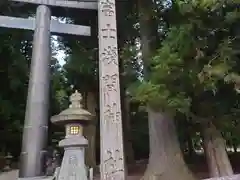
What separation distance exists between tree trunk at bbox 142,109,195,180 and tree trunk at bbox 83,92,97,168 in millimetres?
2148

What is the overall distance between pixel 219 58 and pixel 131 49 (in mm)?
4088

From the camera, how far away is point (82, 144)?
5801 mm

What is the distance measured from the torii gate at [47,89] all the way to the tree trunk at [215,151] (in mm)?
2664

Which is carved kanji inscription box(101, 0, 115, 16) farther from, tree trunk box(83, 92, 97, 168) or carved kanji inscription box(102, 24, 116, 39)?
tree trunk box(83, 92, 97, 168)

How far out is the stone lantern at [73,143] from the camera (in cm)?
559

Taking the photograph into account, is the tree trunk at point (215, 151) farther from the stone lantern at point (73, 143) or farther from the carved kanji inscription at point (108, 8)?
the carved kanji inscription at point (108, 8)

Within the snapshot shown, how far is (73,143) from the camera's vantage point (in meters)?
5.73

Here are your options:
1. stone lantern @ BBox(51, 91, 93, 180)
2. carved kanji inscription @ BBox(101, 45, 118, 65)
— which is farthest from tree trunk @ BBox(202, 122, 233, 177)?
stone lantern @ BBox(51, 91, 93, 180)

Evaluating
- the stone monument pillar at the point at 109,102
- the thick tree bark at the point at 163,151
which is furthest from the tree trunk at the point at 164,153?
the stone monument pillar at the point at 109,102

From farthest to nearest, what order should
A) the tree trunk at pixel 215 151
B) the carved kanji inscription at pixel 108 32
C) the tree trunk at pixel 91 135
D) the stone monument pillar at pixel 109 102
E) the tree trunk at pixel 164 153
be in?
the tree trunk at pixel 91 135
the tree trunk at pixel 164 153
the tree trunk at pixel 215 151
the carved kanji inscription at pixel 108 32
the stone monument pillar at pixel 109 102

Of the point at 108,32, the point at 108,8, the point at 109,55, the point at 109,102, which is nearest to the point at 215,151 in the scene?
the point at 109,102

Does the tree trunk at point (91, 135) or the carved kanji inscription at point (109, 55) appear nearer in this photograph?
the carved kanji inscription at point (109, 55)

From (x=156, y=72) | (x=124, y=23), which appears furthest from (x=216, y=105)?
(x=124, y=23)

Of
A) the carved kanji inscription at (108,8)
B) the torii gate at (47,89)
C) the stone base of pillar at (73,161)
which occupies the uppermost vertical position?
the carved kanji inscription at (108,8)
